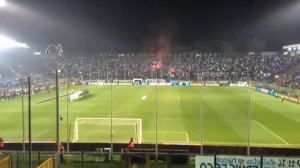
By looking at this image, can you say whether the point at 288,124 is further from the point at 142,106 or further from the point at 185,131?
the point at 142,106

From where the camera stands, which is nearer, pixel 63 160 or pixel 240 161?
pixel 240 161

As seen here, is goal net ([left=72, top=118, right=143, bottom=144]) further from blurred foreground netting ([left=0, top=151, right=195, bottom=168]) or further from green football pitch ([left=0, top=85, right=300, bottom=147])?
blurred foreground netting ([left=0, top=151, right=195, bottom=168])

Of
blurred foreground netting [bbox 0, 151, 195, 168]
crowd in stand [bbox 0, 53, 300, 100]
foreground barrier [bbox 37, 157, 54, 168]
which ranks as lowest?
blurred foreground netting [bbox 0, 151, 195, 168]

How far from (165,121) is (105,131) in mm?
6497

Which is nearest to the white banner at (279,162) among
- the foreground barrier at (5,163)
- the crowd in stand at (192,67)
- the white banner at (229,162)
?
the white banner at (229,162)

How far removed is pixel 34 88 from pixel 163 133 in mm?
27737

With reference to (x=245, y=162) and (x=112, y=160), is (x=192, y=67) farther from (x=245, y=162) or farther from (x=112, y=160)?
(x=245, y=162)

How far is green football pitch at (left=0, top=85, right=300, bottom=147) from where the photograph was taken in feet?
94.0

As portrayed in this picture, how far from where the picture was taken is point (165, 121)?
35.4m

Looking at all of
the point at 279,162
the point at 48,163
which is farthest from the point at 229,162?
the point at 48,163

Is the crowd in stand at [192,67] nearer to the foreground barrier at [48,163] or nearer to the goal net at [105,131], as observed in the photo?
the goal net at [105,131]

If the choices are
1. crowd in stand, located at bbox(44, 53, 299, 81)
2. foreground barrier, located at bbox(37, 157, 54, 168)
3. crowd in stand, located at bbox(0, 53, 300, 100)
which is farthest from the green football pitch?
crowd in stand, located at bbox(44, 53, 299, 81)

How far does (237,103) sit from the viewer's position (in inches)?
1861

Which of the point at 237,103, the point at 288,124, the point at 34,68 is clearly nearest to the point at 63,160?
the point at 288,124
